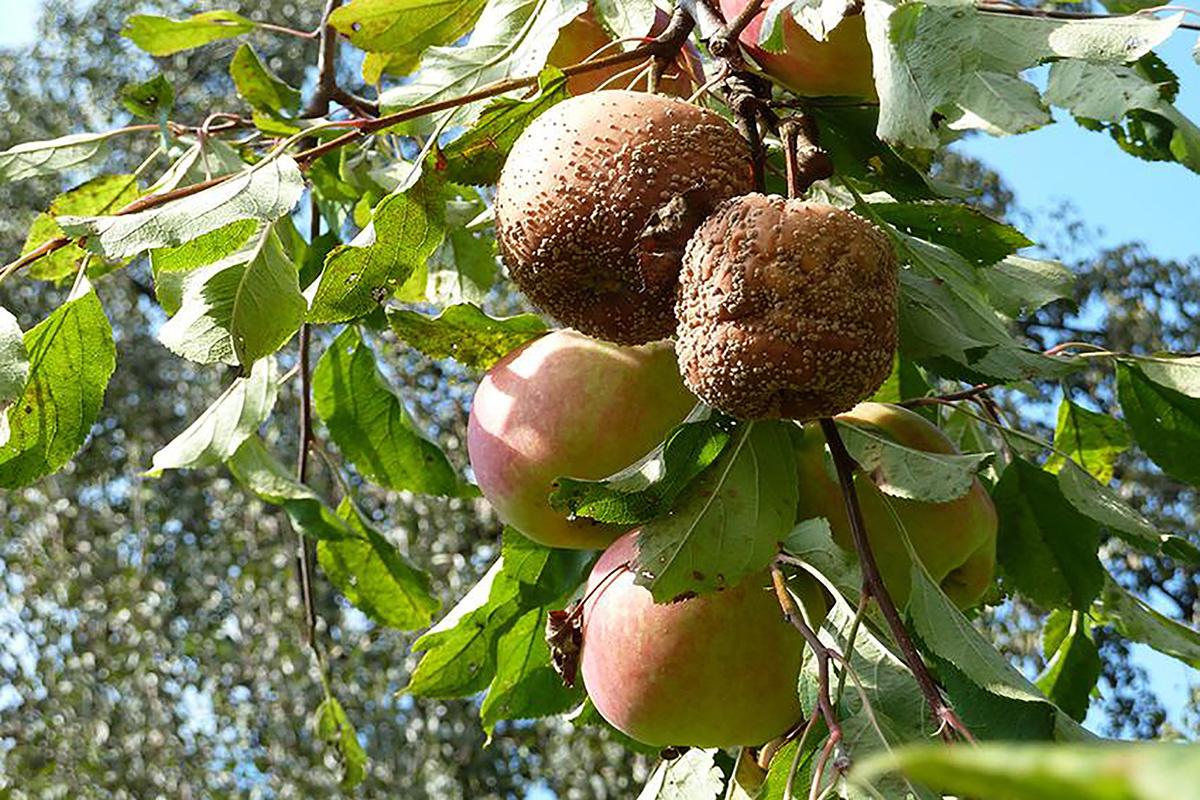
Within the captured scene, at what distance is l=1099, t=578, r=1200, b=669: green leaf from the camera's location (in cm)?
106

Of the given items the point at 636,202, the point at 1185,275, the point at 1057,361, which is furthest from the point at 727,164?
the point at 1185,275

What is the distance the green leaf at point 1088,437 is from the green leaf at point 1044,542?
19 cm

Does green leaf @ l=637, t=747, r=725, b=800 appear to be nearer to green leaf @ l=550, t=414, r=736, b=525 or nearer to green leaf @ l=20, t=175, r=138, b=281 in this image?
green leaf @ l=550, t=414, r=736, b=525

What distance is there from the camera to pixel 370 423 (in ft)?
4.10

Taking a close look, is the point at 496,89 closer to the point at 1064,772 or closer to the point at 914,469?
the point at 914,469

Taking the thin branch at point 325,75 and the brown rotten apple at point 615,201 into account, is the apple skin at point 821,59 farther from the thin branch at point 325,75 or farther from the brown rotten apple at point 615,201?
the thin branch at point 325,75

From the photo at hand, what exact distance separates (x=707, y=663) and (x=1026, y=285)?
37cm

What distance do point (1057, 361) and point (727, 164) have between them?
0.91 feet

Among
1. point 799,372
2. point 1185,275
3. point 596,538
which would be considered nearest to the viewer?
point 799,372

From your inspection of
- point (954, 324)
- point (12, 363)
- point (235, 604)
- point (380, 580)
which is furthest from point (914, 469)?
point (235, 604)

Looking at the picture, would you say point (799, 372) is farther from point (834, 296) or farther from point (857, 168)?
point (857, 168)

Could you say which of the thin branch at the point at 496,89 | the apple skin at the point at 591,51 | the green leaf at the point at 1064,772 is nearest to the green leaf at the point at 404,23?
the apple skin at the point at 591,51

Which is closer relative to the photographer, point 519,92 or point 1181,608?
point 519,92

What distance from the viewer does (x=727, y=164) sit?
0.71 metres
